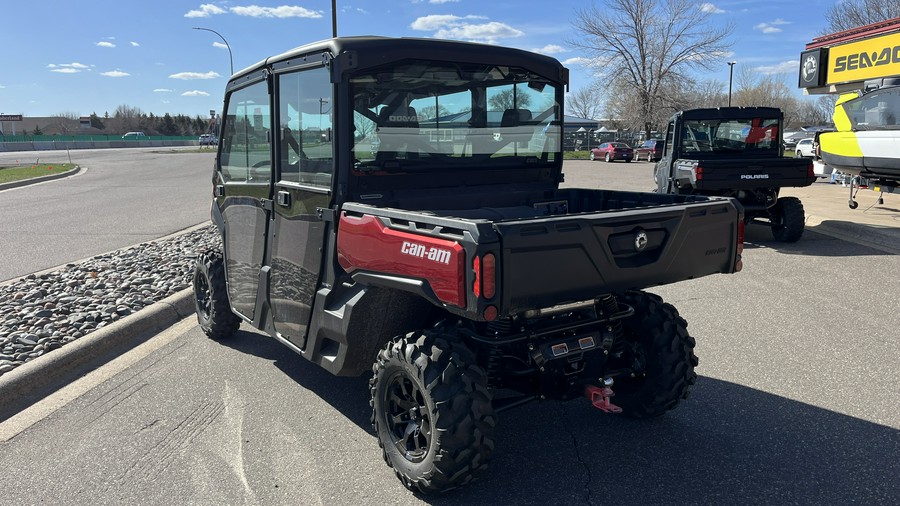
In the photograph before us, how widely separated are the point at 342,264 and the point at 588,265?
1.33 m

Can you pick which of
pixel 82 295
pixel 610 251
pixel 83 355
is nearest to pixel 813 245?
pixel 610 251

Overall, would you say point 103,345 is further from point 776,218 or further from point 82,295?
point 776,218

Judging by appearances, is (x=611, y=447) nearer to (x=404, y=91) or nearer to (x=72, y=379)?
(x=404, y=91)

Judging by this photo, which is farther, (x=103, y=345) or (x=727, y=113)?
(x=727, y=113)

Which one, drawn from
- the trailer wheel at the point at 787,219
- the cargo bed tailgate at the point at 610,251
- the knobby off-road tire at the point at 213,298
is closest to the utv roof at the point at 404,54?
the cargo bed tailgate at the point at 610,251

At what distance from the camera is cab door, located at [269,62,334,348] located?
3.73 meters

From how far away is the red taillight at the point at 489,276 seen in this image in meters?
2.68

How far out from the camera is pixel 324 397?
14.5 feet

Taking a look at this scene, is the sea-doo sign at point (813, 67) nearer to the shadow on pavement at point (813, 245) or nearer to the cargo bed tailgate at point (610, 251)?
the shadow on pavement at point (813, 245)

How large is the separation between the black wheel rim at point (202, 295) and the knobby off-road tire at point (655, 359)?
11.7 ft

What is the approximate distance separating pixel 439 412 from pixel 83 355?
3.63 metres

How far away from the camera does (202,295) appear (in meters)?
5.81

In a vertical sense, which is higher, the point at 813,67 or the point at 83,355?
the point at 813,67

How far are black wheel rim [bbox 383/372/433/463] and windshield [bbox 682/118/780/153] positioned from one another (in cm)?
Answer: 894
